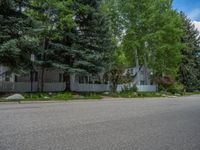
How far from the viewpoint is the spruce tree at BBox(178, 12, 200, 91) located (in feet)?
187

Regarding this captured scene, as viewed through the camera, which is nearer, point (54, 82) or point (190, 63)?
point (54, 82)

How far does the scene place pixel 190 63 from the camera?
57.7 meters

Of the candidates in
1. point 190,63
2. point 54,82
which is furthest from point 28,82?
point 190,63

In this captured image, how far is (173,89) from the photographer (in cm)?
4697

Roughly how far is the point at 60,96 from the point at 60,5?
28.0 feet

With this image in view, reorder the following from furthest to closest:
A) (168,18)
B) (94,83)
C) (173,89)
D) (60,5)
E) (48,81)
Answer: (173,89)
(168,18)
(94,83)
(48,81)
(60,5)

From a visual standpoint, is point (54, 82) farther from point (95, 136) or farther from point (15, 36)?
point (95, 136)

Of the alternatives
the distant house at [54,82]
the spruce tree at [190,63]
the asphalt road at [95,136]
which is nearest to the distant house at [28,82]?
the distant house at [54,82]

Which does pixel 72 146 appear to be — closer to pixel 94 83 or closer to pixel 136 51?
pixel 94 83

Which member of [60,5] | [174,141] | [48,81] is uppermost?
[60,5]

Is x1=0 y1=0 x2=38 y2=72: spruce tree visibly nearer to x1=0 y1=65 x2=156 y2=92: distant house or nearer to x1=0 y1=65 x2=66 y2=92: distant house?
x1=0 y1=65 x2=156 y2=92: distant house

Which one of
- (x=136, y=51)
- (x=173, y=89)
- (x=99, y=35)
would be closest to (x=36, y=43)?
(x=99, y=35)

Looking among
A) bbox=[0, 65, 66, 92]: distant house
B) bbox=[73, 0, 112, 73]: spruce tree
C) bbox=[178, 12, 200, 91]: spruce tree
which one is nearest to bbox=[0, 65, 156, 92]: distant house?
bbox=[0, 65, 66, 92]: distant house

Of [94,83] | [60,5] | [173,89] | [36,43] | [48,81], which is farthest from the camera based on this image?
[173,89]
